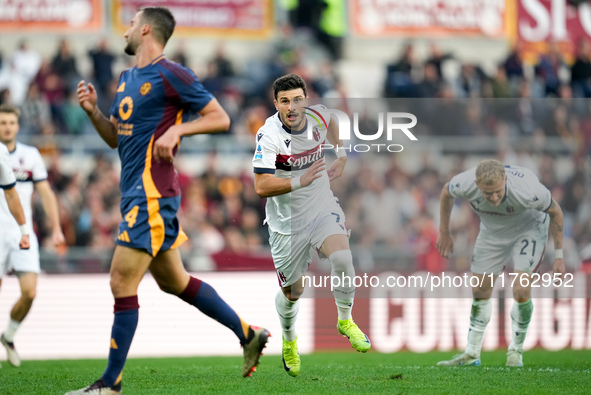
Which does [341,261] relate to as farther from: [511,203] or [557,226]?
[557,226]

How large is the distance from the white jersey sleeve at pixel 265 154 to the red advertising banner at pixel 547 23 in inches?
596

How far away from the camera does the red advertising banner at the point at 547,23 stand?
21625 millimetres

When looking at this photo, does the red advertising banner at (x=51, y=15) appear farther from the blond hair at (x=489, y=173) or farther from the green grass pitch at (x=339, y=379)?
the blond hair at (x=489, y=173)

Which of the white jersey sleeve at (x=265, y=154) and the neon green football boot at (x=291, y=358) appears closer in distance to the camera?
the white jersey sleeve at (x=265, y=154)

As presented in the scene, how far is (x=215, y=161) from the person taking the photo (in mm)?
16344

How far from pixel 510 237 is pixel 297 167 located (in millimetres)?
2880

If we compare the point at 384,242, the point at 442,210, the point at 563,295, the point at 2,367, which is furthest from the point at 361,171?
the point at 2,367

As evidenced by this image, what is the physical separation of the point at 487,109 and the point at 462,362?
9096mm

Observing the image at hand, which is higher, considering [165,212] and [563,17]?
[563,17]

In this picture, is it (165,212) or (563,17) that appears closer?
(165,212)

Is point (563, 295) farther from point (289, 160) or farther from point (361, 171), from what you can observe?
point (289, 160)

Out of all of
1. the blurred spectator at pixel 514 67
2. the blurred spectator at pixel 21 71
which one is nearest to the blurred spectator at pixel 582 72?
the blurred spectator at pixel 514 67

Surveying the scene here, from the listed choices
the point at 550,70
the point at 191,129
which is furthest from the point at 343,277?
the point at 550,70

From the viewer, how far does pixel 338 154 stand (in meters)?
8.47
